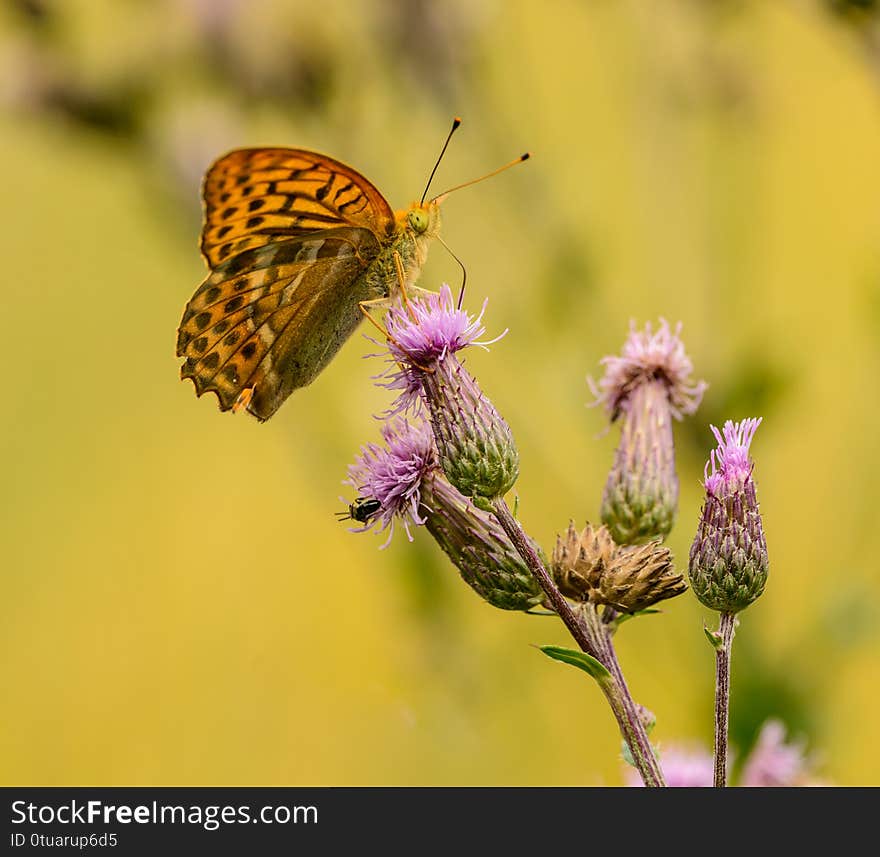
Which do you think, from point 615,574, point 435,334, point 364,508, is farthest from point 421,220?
point 615,574

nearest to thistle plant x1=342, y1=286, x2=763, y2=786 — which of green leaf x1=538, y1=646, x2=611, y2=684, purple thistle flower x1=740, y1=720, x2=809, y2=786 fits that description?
green leaf x1=538, y1=646, x2=611, y2=684

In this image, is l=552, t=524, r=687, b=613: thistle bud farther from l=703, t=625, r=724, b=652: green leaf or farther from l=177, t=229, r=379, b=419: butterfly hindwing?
l=177, t=229, r=379, b=419: butterfly hindwing

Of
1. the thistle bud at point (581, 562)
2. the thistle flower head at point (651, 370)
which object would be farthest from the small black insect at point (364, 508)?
the thistle flower head at point (651, 370)

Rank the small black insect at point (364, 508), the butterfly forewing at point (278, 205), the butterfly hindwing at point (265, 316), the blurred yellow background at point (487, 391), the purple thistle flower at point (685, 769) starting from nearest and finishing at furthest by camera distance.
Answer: the small black insect at point (364, 508) → the purple thistle flower at point (685, 769) → the butterfly forewing at point (278, 205) → the butterfly hindwing at point (265, 316) → the blurred yellow background at point (487, 391)

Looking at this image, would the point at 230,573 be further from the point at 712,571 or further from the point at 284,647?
the point at 712,571

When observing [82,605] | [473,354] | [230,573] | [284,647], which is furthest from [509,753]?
[82,605]

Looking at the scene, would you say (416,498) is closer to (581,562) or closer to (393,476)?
(393,476)

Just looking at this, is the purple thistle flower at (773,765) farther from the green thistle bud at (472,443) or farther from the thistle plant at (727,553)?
the green thistle bud at (472,443)
